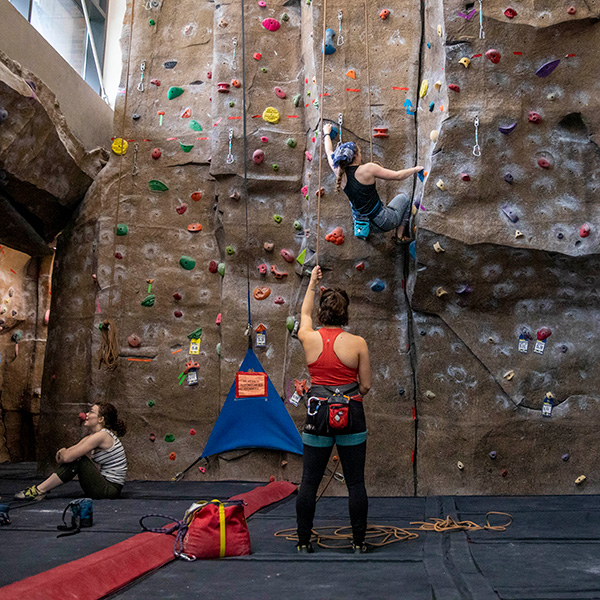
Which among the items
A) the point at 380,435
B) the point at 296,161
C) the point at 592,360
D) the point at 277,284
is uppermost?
the point at 296,161

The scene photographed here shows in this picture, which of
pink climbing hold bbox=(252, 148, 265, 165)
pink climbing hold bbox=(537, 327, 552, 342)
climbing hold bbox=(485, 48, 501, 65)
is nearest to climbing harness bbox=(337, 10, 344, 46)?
pink climbing hold bbox=(252, 148, 265, 165)

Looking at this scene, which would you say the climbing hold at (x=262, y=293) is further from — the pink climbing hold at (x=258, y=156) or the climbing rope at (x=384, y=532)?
the climbing rope at (x=384, y=532)

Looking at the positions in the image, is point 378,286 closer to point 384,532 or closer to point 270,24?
point 384,532

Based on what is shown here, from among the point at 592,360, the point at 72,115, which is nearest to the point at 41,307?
the point at 72,115

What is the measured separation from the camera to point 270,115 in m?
5.05

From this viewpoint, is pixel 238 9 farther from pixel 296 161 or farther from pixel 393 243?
pixel 393 243

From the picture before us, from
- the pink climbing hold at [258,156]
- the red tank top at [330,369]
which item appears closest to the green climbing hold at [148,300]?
the pink climbing hold at [258,156]

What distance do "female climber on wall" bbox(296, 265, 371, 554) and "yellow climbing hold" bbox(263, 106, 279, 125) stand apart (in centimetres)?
271

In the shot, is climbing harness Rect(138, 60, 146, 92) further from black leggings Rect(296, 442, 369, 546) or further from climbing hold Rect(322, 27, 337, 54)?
black leggings Rect(296, 442, 369, 546)

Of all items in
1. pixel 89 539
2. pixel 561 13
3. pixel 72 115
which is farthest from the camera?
pixel 72 115

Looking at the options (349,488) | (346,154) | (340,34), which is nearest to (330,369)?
(349,488)

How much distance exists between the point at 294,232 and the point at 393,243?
79cm

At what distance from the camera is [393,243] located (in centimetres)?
468

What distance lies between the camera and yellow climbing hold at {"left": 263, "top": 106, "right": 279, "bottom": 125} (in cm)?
505
